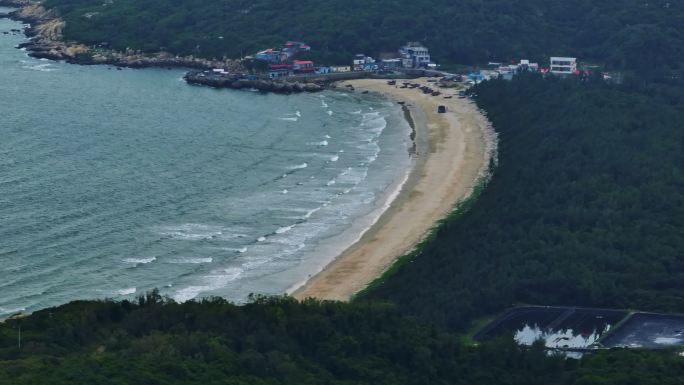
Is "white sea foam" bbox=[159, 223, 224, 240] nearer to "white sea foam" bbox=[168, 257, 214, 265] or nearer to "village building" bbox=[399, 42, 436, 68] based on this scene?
"white sea foam" bbox=[168, 257, 214, 265]

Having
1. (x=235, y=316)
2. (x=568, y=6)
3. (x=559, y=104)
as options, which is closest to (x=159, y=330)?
(x=235, y=316)

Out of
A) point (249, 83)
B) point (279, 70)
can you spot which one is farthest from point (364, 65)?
point (249, 83)

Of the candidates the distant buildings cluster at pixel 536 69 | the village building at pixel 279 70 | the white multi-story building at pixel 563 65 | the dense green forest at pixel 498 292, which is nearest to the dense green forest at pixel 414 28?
the distant buildings cluster at pixel 536 69

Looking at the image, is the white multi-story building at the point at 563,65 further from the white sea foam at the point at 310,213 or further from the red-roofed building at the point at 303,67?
the white sea foam at the point at 310,213

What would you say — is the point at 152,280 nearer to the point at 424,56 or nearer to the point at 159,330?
the point at 159,330

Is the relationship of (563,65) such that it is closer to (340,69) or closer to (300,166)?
(340,69)
